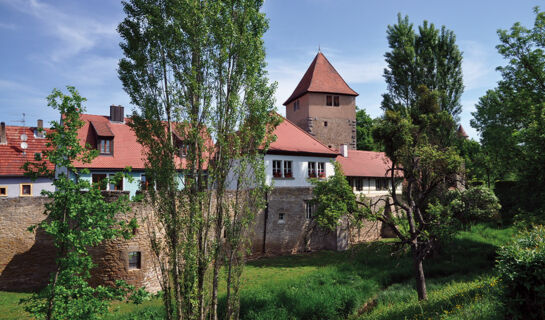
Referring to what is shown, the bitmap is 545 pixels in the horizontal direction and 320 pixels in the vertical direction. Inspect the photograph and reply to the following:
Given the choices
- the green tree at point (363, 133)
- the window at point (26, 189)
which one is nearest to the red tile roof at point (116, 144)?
the window at point (26, 189)

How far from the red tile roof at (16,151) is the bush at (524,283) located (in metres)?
29.9

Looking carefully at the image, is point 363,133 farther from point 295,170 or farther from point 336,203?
point 336,203

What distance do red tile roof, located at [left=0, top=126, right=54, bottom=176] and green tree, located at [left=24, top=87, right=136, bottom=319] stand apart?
21887 mm

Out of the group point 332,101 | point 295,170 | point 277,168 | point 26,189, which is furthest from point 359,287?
point 26,189

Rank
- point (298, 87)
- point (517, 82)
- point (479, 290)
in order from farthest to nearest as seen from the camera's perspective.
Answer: point (298, 87) < point (517, 82) < point (479, 290)

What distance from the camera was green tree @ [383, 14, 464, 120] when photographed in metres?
24.7

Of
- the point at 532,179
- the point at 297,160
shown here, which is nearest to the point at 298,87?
the point at 297,160

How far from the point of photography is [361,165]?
31297mm

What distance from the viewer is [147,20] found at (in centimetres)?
1077

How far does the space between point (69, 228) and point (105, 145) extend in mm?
19771

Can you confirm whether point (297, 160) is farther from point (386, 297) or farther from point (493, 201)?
point (493, 201)

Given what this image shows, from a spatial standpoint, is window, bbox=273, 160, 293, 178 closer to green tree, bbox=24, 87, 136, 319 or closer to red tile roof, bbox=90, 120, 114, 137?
red tile roof, bbox=90, 120, 114, 137

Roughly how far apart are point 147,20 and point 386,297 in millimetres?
16759

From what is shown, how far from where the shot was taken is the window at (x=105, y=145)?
25.1 metres
